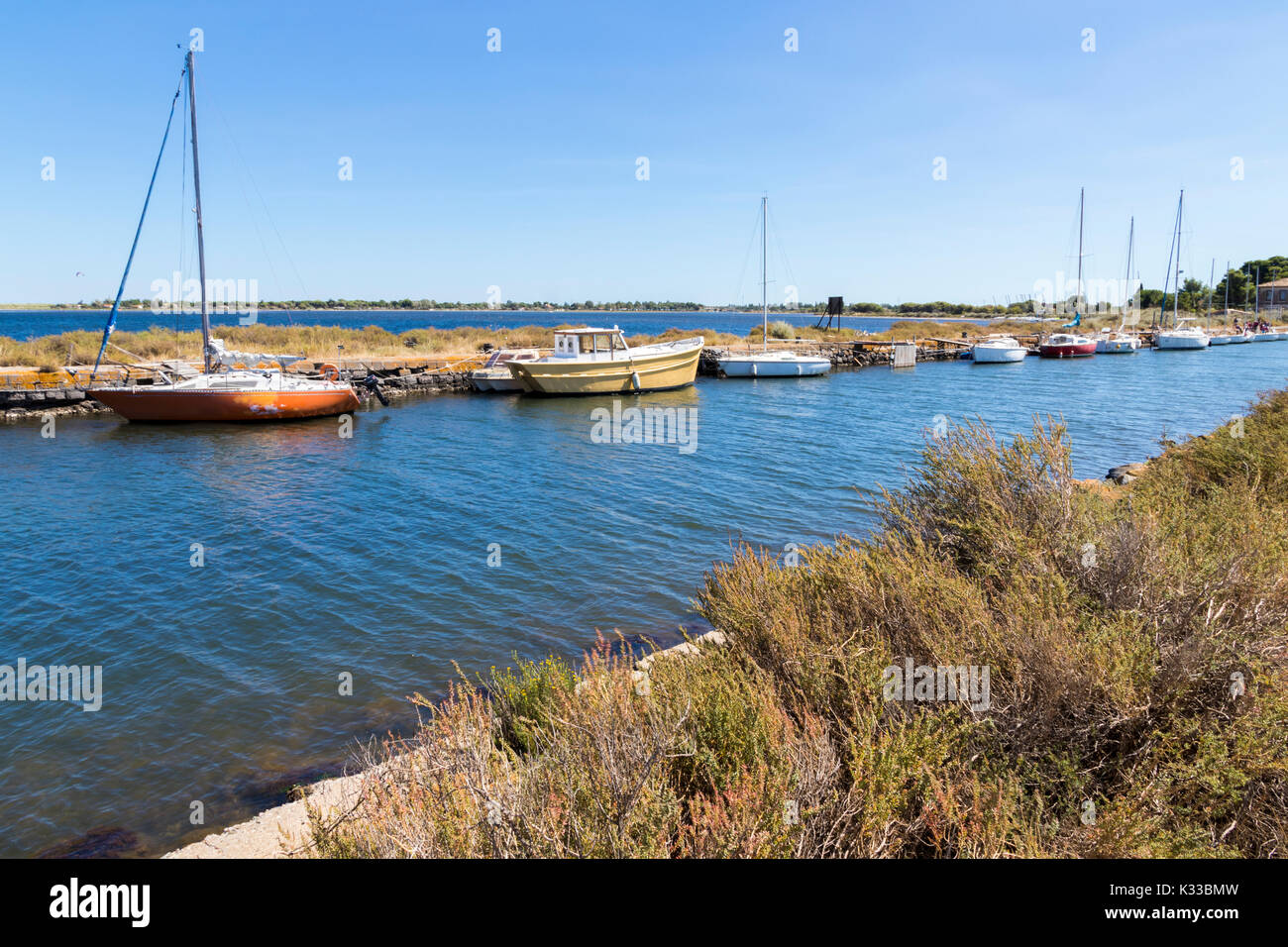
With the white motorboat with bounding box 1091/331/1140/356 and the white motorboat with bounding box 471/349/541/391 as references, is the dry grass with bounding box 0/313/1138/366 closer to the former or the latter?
the white motorboat with bounding box 471/349/541/391

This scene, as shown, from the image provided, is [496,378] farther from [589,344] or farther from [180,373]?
[180,373]

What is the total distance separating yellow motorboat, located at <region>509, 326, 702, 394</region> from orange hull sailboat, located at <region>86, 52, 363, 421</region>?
9829 mm

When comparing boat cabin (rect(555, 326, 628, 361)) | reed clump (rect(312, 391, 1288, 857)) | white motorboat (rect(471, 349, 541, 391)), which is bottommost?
reed clump (rect(312, 391, 1288, 857))

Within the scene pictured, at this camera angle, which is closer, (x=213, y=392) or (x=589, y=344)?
(x=213, y=392)

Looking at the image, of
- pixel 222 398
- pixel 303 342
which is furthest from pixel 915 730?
pixel 303 342

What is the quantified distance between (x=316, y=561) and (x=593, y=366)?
76.8 ft

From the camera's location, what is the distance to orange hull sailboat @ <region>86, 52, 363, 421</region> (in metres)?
24.7

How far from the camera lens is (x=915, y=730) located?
3.74 m

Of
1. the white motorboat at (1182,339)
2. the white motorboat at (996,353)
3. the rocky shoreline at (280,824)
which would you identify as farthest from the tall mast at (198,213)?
the white motorboat at (1182,339)

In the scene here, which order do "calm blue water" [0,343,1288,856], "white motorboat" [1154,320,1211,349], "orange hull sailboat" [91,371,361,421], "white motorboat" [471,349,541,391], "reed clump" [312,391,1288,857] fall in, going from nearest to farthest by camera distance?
"reed clump" [312,391,1288,857], "calm blue water" [0,343,1288,856], "orange hull sailboat" [91,371,361,421], "white motorboat" [471,349,541,391], "white motorboat" [1154,320,1211,349]

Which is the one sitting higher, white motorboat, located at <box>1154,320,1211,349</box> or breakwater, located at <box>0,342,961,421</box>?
white motorboat, located at <box>1154,320,1211,349</box>

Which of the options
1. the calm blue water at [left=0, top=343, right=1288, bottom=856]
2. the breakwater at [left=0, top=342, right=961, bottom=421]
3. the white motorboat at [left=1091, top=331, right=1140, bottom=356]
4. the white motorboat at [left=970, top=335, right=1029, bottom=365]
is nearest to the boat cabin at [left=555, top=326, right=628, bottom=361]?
the breakwater at [left=0, top=342, right=961, bottom=421]

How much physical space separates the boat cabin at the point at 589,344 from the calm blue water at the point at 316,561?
7043 millimetres
